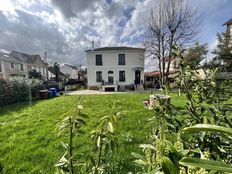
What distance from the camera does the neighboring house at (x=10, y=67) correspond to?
31922 mm

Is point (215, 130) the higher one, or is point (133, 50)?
point (133, 50)

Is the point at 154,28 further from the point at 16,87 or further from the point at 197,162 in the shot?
the point at 197,162

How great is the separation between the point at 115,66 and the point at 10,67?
2349 cm

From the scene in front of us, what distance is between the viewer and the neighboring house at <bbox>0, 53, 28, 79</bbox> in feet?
105

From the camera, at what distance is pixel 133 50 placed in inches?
914

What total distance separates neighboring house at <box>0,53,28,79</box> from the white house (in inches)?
678

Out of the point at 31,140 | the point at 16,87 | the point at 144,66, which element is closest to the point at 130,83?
the point at 144,66

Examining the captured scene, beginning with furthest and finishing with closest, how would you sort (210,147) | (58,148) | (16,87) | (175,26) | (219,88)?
(175,26) → (16,87) → (58,148) → (219,88) → (210,147)

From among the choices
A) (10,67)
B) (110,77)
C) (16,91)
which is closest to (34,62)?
(10,67)

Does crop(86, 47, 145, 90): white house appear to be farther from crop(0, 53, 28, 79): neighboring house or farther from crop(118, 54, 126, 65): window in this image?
crop(0, 53, 28, 79): neighboring house

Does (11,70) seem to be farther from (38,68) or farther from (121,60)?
(121,60)

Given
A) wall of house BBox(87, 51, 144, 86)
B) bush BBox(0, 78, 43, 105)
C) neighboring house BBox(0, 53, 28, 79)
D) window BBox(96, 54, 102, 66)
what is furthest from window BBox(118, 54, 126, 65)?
neighboring house BBox(0, 53, 28, 79)

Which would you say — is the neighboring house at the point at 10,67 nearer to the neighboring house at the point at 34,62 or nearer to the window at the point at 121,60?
the neighboring house at the point at 34,62

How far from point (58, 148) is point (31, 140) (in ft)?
3.56
